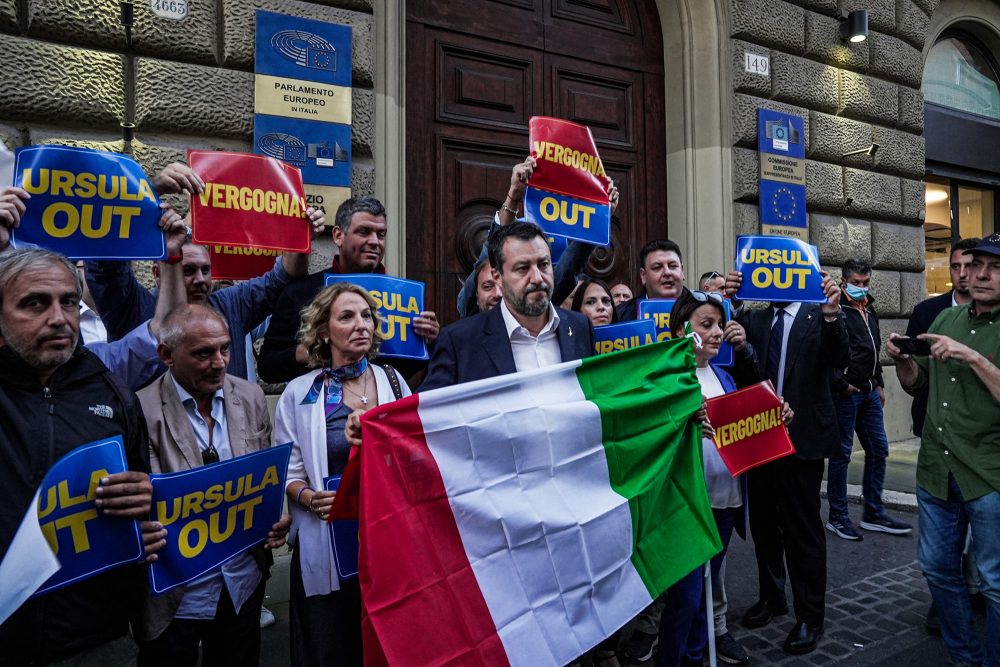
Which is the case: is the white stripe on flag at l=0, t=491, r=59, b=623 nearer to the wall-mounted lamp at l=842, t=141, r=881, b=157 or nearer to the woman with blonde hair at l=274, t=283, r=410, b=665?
the woman with blonde hair at l=274, t=283, r=410, b=665

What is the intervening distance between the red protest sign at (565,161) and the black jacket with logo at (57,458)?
1.87m

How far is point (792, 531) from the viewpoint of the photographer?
3.40 meters

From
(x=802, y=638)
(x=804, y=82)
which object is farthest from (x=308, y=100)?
(x=804, y=82)

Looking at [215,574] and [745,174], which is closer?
[215,574]

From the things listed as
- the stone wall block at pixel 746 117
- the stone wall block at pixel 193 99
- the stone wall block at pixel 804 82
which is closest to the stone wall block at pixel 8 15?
the stone wall block at pixel 193 99

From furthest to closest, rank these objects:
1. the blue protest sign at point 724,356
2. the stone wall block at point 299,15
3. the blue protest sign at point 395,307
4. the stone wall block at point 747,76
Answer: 1. the stone wall block at point 747,76
2. the stone wall block at point 299,15
3. the blue protest sign at point 724,356
4. the blue protest sign at point 395,307

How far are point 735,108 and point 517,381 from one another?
533 centimetres

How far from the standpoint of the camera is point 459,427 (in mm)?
2010

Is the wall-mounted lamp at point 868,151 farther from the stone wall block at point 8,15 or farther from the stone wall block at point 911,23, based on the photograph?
the stone wall block at point 8,15

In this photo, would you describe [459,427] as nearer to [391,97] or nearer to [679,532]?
[679,532]

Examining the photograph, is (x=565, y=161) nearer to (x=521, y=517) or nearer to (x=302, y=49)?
(x=521, y=517)

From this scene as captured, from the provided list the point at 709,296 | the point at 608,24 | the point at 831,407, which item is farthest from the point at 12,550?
the point at 608,24

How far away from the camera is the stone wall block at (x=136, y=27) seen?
3.70 metres

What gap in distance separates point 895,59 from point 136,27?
24.6ft
